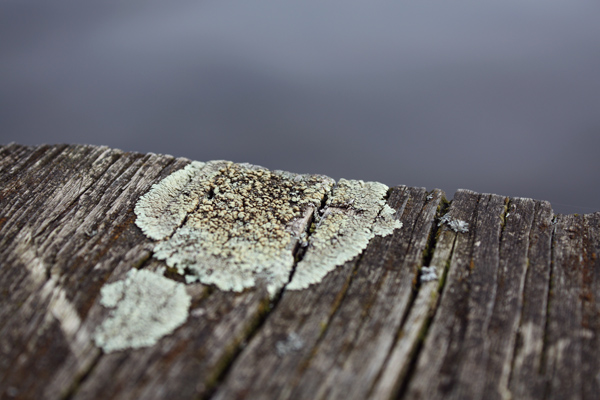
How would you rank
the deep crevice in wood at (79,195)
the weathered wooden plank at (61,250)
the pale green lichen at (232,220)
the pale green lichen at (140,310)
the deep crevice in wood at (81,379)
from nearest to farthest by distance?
the deep crevice in wood at (81,379) < the weathered wooden plank at (61,250) < the pale green lichen at (140,310) < the pale green lichen at (232,220) < the deep crevice in wood at (79,195)

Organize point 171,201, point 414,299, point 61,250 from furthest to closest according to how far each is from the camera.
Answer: point 171,201 < point 61,250 < point 414,299

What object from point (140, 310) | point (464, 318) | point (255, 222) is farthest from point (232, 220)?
point (464, 318)

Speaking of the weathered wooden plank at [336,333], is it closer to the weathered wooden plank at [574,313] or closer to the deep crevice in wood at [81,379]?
the deep crevice in wood at [81,379]

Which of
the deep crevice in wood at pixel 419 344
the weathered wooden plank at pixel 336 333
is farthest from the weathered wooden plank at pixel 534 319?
the weathered wooden plank at pixel 336 333

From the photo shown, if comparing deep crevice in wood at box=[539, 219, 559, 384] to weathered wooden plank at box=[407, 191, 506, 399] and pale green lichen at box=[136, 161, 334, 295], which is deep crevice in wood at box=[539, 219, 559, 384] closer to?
weathered wooden plank at box=[407, 191, 506, 399]

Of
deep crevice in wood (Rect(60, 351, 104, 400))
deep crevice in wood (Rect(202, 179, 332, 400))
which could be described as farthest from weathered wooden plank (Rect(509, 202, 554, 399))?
deep crevice in wood (Rect(60, 351, 104, 400))

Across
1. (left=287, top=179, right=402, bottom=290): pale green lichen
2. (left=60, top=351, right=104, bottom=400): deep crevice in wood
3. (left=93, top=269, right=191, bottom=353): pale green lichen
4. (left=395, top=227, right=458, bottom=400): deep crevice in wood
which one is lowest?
(left=60, top=351, right=104, bottom=400): deep crevice in wood

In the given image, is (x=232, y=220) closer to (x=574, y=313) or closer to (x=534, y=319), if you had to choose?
(x=534, y=319)
